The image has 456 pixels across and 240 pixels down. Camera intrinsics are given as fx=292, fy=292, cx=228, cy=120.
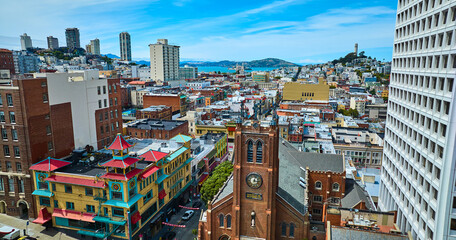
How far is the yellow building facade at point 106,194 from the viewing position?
148 ft

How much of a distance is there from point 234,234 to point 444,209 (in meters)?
25.3

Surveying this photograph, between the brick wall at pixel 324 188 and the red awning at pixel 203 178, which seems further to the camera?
the red awning at pixel 203 178

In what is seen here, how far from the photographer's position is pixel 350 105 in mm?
175750

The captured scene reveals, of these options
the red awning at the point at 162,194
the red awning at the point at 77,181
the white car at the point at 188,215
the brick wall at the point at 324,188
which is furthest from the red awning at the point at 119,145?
the brick wall at the point at 324,188

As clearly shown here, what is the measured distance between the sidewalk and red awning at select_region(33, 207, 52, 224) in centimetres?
210

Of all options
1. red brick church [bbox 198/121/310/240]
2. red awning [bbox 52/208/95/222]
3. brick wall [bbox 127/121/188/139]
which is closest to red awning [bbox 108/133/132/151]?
red awning [bbox 52/208/95/222]

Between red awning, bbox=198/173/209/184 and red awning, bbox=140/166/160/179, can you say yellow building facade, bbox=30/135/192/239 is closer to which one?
red awning, bbox=140/166/160/179

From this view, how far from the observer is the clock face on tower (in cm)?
3971

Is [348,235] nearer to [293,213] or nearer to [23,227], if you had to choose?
[293,213]

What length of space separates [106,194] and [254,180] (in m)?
23.8

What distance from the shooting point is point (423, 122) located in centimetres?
3819

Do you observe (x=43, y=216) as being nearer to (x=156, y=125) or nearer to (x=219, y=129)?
(x=156, y=125)

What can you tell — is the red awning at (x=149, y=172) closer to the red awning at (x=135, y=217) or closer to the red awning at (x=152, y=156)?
the red awning at (x=152, y=156)

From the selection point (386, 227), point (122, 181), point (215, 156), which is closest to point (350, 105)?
point (215, 156)
